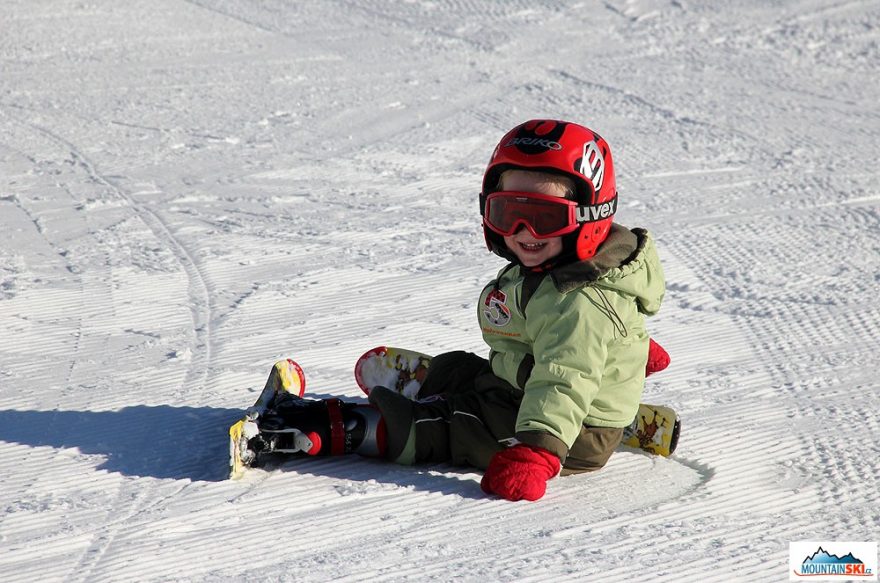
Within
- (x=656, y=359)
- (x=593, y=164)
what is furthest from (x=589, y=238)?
(x=656, y=359)

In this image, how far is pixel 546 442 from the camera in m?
2.95

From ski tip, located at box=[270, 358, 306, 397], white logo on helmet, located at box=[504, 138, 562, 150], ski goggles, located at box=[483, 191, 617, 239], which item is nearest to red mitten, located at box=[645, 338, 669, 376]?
ski goggles, located at box=[483, 191, 617, 239]

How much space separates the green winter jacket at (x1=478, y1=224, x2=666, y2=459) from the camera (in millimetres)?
2988

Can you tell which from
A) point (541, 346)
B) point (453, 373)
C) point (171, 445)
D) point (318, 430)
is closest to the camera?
point (541, 346)

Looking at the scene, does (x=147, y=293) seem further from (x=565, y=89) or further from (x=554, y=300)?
(x=565, y=89)

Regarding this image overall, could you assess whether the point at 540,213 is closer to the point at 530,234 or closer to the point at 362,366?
the point at 530,234

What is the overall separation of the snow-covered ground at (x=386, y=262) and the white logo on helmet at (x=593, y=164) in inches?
34.0

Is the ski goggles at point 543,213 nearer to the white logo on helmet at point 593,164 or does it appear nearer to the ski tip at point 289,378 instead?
the white logo on helmet at point 593,164

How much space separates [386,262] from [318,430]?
6.40ft

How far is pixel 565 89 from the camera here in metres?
7.59

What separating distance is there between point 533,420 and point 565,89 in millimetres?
4956

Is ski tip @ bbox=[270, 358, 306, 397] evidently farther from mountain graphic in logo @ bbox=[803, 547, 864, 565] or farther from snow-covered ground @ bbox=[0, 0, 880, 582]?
mountain graphic in logo @ bbox=[803, 547, 864, 565]

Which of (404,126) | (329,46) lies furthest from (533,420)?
(329,46)

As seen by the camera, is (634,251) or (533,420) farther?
(634,251)
